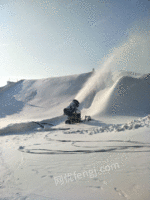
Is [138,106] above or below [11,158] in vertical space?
above

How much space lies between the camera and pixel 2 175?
181 centimetres

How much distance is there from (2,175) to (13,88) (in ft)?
62.7

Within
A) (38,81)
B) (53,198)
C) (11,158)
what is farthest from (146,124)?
(38,81)

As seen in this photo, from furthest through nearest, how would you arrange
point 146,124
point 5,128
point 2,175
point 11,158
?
point 5,128, point 146,124, point 11,158, point 2,175

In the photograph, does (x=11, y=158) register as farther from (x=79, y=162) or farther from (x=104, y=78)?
(x=104, y=78)

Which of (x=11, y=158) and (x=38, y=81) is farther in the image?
(x=38, y=81)

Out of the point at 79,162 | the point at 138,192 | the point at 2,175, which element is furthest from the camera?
the point at 79,162

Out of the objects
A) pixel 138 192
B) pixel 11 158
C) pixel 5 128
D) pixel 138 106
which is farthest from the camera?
pixel 138 106

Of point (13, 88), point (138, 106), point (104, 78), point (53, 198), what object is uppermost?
point (13, 88)

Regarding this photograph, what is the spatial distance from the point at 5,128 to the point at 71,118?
11.4 feet

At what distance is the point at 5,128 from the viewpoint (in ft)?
19.9

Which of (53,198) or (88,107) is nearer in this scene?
(53,198)

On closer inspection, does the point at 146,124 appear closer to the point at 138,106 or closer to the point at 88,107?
the point at 138,106

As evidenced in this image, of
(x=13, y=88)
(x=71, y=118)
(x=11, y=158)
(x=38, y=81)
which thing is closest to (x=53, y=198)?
(x=11, y=158)
